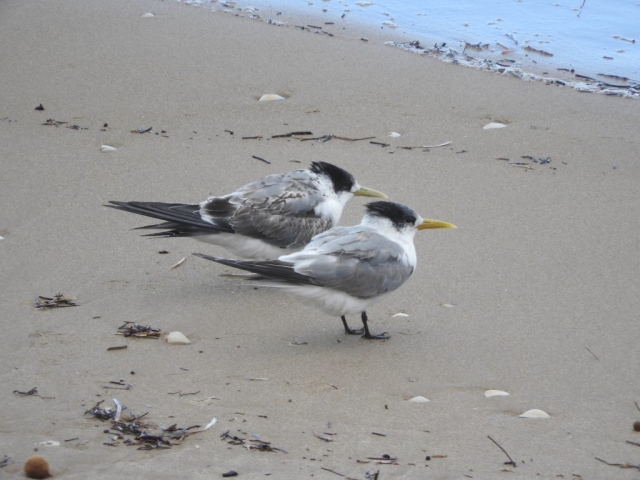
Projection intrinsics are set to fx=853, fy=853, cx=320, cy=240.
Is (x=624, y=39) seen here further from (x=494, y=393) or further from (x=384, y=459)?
(x=384, y=459)

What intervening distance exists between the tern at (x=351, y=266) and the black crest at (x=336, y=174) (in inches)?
27.4

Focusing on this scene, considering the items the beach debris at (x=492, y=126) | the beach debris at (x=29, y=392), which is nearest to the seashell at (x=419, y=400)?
the beach debris at (x=29, y=392)

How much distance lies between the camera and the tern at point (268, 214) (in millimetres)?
5141

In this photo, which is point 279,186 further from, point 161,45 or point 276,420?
point 161,45

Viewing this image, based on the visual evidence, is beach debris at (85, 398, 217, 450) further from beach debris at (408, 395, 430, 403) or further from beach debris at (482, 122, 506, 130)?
beach debris at (482, 122, 506, 130)

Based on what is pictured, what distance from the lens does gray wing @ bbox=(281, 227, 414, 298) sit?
4.41 metres

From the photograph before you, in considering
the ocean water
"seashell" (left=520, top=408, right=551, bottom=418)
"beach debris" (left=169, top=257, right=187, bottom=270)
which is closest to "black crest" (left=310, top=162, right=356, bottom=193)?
"beach debris" (left=169, top=257, right=187, bottom=270)

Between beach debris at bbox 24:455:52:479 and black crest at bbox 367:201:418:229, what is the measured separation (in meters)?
2.42

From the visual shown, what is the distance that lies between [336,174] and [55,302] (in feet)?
6.26

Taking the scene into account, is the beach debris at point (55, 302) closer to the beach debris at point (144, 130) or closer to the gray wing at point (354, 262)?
the gray wing at point (354, 262)

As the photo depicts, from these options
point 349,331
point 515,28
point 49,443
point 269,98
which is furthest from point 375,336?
point 515,28

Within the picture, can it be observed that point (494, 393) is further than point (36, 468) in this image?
Yes

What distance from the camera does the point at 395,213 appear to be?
4750mm

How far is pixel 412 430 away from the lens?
3.52 metres
